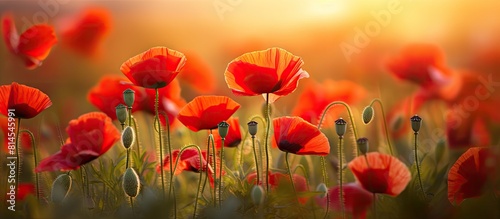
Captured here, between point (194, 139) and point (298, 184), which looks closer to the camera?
point (298, 184)

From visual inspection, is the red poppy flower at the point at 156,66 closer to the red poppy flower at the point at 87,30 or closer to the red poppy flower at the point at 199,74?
the red poppy flower at the point at 199,74

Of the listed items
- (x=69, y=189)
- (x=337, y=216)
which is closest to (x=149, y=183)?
(x=69, y=189)

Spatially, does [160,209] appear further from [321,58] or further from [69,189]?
[321,58]

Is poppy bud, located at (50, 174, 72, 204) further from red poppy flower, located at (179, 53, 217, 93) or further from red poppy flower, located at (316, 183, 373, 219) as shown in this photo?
red poppy flower, located at (179, 53, 217, 93)

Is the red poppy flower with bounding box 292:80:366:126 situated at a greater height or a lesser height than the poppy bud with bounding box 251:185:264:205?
greater

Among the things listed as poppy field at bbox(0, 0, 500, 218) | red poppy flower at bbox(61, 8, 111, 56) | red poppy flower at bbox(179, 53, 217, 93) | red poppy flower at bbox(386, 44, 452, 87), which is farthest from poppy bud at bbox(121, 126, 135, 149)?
red poppy flower at bbox(386, 44, 452, 87)
